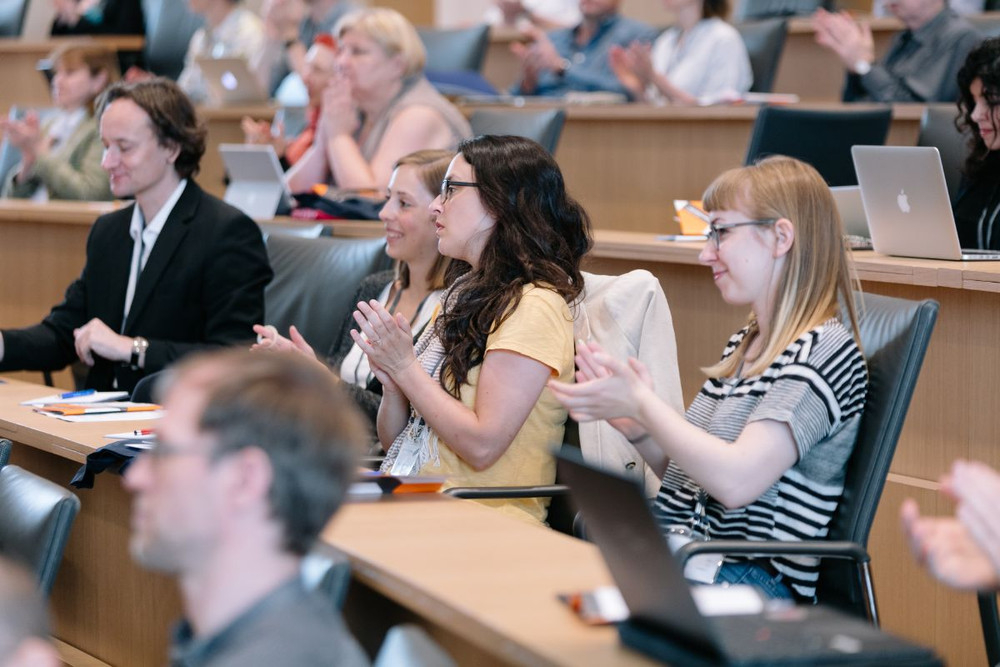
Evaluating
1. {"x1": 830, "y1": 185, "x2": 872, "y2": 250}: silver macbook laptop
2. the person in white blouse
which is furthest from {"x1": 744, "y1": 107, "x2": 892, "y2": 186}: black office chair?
the person in white blouse

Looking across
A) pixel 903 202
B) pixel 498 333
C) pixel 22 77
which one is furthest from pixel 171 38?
pixel 498 333

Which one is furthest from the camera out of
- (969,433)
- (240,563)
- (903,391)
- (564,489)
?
(969,433)

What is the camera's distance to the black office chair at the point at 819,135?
11.9 ft

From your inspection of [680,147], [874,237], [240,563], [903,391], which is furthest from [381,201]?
[240,563]

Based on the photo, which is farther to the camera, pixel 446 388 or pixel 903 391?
pixel 446 388

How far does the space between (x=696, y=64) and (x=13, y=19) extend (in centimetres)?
443

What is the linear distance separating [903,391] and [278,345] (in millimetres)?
1129

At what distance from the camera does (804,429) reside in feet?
6.31

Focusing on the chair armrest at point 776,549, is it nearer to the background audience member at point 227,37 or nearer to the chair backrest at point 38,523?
the chair backrest at point 38,523

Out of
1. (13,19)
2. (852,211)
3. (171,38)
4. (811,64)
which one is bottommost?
(13,19)

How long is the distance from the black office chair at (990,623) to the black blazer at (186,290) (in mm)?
1741

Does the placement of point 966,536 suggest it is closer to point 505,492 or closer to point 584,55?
point 505,492

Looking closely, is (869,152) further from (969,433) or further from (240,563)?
(240,563)

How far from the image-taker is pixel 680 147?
4.50 metres
